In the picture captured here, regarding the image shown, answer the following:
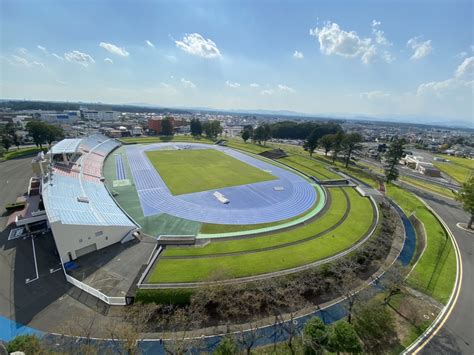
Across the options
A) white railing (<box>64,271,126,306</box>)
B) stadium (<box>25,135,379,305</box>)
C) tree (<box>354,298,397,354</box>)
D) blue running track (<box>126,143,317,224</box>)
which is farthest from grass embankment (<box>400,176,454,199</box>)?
white railing (<box>64,271,126,306</box>)

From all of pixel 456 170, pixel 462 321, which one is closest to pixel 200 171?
pixel 462 321

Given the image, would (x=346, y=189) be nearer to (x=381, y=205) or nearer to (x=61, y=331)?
(x=381, y=205)

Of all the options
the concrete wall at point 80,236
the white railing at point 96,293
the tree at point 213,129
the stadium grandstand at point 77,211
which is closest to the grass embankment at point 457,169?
the white railing at point 96,293

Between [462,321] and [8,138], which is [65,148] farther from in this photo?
[462,321]

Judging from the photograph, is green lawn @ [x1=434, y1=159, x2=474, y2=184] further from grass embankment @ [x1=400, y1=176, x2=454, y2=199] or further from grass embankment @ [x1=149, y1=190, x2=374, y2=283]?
grass embankment @ [x1=149, y1=190, x2=374, y2=283]

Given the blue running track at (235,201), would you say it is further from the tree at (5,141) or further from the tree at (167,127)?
the tree at (167,127)

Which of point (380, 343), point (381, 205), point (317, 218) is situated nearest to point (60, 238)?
point (380, 343)
